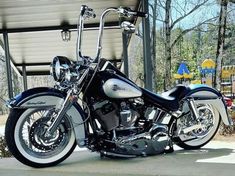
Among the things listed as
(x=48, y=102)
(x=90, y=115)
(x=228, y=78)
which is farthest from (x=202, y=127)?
(x=228, y=78)

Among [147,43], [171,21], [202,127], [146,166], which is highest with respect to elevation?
[171,21]

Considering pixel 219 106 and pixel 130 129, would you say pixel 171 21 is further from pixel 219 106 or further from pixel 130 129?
pixel 130 129

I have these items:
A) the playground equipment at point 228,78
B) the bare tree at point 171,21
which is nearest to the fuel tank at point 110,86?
the bare tree at point 171,21

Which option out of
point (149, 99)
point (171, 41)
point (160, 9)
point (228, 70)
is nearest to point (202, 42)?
point (228, 70)

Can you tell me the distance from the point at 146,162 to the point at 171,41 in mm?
8630

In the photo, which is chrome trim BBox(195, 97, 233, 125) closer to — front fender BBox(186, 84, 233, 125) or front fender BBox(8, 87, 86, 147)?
front fender BBox(186, 84, 233, 125)

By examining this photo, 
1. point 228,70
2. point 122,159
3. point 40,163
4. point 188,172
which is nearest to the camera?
point 188,172

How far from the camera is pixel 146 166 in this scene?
115 inches

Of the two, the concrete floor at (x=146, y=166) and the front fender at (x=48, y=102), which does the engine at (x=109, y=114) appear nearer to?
the front fender at (x=48, y=102)

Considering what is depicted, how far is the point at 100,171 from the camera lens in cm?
281

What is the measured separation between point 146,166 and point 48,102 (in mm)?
949

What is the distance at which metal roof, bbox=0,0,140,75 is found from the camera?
5.50 metres

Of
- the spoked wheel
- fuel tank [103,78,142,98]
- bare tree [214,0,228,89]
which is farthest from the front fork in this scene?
bare tree [214,0,228,89]

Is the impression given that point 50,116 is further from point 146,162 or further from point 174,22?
point 174,22
